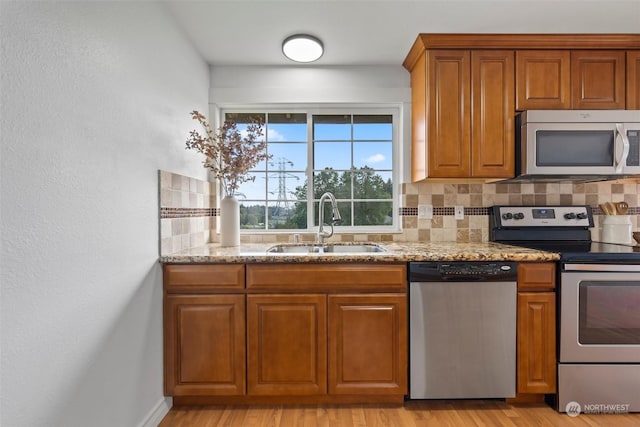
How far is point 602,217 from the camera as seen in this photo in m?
2.55

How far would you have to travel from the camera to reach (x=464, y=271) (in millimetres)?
1874

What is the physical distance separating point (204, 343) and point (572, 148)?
2.48 meters

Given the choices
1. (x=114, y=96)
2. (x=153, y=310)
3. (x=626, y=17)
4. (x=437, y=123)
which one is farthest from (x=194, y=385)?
(x=626, y=17)

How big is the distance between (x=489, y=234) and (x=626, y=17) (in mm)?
1529

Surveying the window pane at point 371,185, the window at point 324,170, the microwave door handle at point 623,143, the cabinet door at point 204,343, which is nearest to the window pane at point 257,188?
the window at point 324,170

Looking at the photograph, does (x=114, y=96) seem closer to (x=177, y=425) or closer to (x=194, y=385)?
(x=194, y=385)

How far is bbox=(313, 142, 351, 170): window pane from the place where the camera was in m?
2.74

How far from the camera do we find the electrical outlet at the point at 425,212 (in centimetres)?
261

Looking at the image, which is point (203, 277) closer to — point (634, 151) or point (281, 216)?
point (281, 216)

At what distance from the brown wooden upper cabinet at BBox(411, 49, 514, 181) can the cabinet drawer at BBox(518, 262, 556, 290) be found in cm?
62

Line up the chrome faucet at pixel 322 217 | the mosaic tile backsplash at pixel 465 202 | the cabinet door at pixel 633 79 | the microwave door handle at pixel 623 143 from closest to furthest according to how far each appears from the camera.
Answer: the microwave door handle at pixel 623 143
the cabinet door at pixel 633 79
the chrome faucet at pixel 322 217
the mosaic tile backsplash at pixel 465 202

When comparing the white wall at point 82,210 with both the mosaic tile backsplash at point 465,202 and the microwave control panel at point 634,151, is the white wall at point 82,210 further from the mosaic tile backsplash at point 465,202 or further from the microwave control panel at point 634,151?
the microwave control panel at point 634,151

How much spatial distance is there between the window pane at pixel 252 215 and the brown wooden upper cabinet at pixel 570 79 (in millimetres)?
1957

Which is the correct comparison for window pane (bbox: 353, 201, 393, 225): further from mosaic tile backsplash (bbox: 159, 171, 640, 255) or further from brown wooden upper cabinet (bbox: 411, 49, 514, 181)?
brown wooden upper cabinet (bbox: 411, 49, 514, 181)
